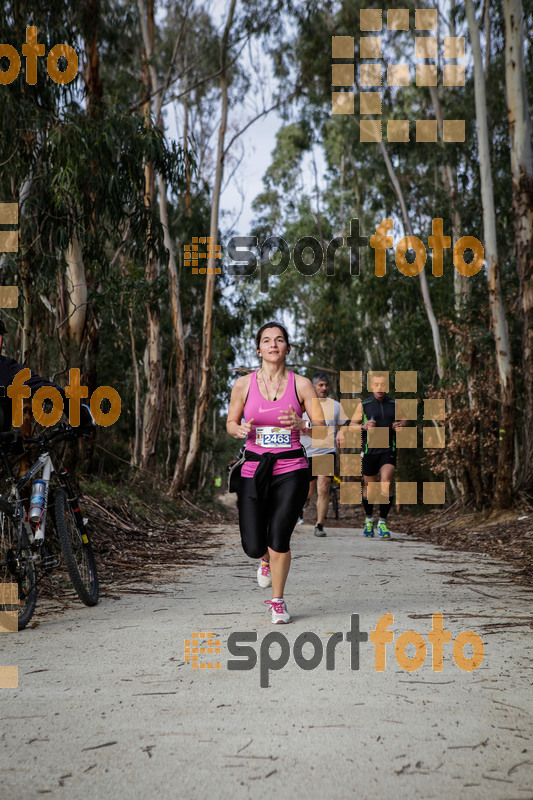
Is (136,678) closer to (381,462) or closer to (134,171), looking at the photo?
(381,462)

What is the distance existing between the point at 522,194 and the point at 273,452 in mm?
7841

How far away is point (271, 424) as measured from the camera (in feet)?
15.9

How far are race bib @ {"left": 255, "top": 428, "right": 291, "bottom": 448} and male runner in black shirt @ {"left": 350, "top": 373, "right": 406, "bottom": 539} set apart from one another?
15.4 feet

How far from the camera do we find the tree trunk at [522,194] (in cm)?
1073

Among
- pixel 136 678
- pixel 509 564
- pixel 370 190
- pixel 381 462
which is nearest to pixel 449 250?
pixel 370 190

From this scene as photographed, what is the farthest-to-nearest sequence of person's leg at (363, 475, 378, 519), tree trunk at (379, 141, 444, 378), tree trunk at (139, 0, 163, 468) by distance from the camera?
tree trunk at (379, 141, 444, 378) → tree trunk at (139, 0, 163, 468) → person's leg at (363, 475, 378, 519)

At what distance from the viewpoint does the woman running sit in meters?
4.77

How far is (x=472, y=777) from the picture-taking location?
2.43 metres

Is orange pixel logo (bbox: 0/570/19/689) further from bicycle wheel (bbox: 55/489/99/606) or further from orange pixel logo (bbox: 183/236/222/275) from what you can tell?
orange pixel logo (bbox: 183/236/222/275)

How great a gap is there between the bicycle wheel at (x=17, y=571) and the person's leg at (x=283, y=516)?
133 centimetres
